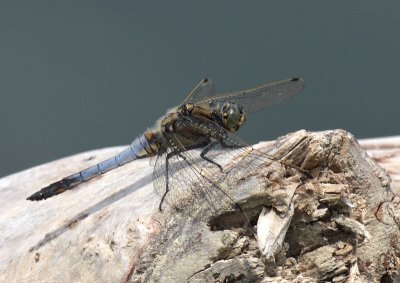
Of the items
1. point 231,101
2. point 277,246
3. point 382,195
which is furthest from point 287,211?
point 231,101

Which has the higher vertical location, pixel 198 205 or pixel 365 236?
pixel 198 205

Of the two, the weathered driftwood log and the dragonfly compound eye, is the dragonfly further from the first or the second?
the weathered driftwood log

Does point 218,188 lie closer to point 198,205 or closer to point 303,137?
point 198,205

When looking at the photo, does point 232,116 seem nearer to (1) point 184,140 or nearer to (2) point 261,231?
(1) point 184,140

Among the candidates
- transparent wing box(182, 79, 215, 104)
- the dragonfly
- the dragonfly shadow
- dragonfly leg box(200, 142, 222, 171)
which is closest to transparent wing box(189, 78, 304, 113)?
the dragonfly

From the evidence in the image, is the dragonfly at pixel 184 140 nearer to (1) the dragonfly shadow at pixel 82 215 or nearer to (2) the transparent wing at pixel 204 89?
(1) the dragonfly shadow at pixel 82 215

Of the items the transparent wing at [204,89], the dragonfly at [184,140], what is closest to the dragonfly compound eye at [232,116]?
the dragonfly at [184,140]
